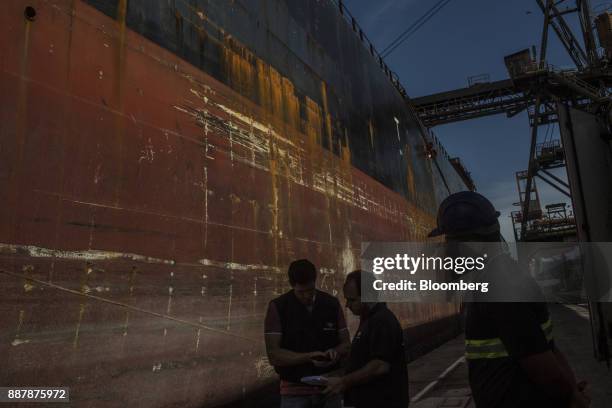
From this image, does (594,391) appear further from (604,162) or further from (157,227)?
(157,227)

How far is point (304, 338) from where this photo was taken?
10.3 ft

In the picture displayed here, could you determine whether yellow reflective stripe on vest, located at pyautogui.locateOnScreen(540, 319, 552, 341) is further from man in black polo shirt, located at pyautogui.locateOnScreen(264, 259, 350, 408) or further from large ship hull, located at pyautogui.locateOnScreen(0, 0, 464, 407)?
large ship hull, located at pyautogui.locateOnScreen(0, 0, 464, 407)

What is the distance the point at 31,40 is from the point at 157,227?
6.58 ft

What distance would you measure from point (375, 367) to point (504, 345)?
107cm

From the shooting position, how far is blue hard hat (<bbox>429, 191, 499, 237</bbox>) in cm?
190

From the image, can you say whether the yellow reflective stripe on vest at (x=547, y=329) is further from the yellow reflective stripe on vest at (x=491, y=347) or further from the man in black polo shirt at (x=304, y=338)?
the man in black polo shirt at (x=304, y=338)

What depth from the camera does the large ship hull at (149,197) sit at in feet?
11.4

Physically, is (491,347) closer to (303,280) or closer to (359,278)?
(359,278)

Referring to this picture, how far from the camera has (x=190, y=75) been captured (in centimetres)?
555

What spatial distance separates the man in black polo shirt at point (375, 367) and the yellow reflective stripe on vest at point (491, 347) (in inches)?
35.1

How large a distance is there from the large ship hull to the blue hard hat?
3134 millimetres

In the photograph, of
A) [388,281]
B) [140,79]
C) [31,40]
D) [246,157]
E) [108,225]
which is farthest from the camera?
[388,281]

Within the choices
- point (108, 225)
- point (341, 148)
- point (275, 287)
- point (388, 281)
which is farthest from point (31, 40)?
point (388, 281)

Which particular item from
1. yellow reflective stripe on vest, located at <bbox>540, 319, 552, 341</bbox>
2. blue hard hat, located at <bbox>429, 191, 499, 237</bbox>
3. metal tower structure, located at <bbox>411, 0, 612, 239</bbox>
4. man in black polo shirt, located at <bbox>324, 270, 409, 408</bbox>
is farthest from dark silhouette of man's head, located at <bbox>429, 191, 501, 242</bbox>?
metal tower structure, located at <bbox>411, 0, 612, 239</bbox>
